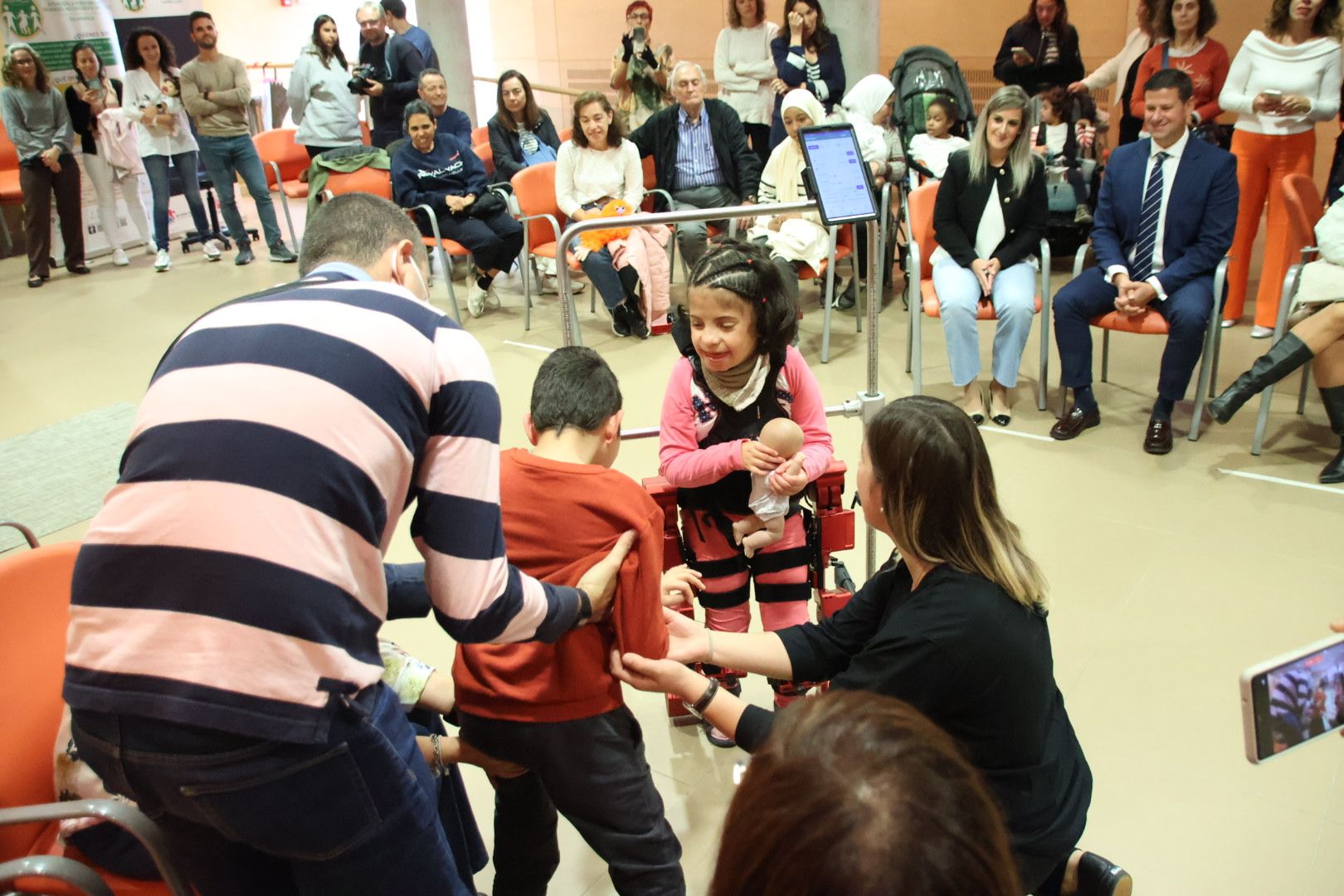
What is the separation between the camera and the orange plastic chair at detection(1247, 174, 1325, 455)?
3736 millimetres

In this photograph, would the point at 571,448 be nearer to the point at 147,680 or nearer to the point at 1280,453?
the point at 147,680

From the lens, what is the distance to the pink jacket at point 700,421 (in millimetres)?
2230

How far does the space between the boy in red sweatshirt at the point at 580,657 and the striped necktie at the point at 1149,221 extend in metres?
3.06

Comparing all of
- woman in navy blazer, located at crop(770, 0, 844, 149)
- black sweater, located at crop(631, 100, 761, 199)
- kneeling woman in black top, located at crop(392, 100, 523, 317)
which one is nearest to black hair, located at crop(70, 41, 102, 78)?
kneeling woman in black top, located at crop(392, 100, 523, 317)

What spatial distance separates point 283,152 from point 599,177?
2874 millimetres

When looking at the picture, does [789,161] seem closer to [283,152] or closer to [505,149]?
[505,149]

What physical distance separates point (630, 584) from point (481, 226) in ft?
15.1

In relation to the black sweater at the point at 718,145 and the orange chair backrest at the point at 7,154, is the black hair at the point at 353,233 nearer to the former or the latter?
the black sweater at the point at 718,145

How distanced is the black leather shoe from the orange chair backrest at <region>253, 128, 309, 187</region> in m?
6.73

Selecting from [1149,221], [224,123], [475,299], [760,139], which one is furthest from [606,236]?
[224,123]

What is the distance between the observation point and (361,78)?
22.4ft

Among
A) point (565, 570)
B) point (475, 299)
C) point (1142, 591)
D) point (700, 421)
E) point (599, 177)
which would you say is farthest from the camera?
point (475, 299)

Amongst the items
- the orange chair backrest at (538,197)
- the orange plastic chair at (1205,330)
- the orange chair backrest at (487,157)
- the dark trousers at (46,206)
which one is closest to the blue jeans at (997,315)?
the orange plastic chair at (1205,330)

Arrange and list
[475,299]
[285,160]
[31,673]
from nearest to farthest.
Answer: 1. [31,673]
2. [475,299]
3. [285,160]
